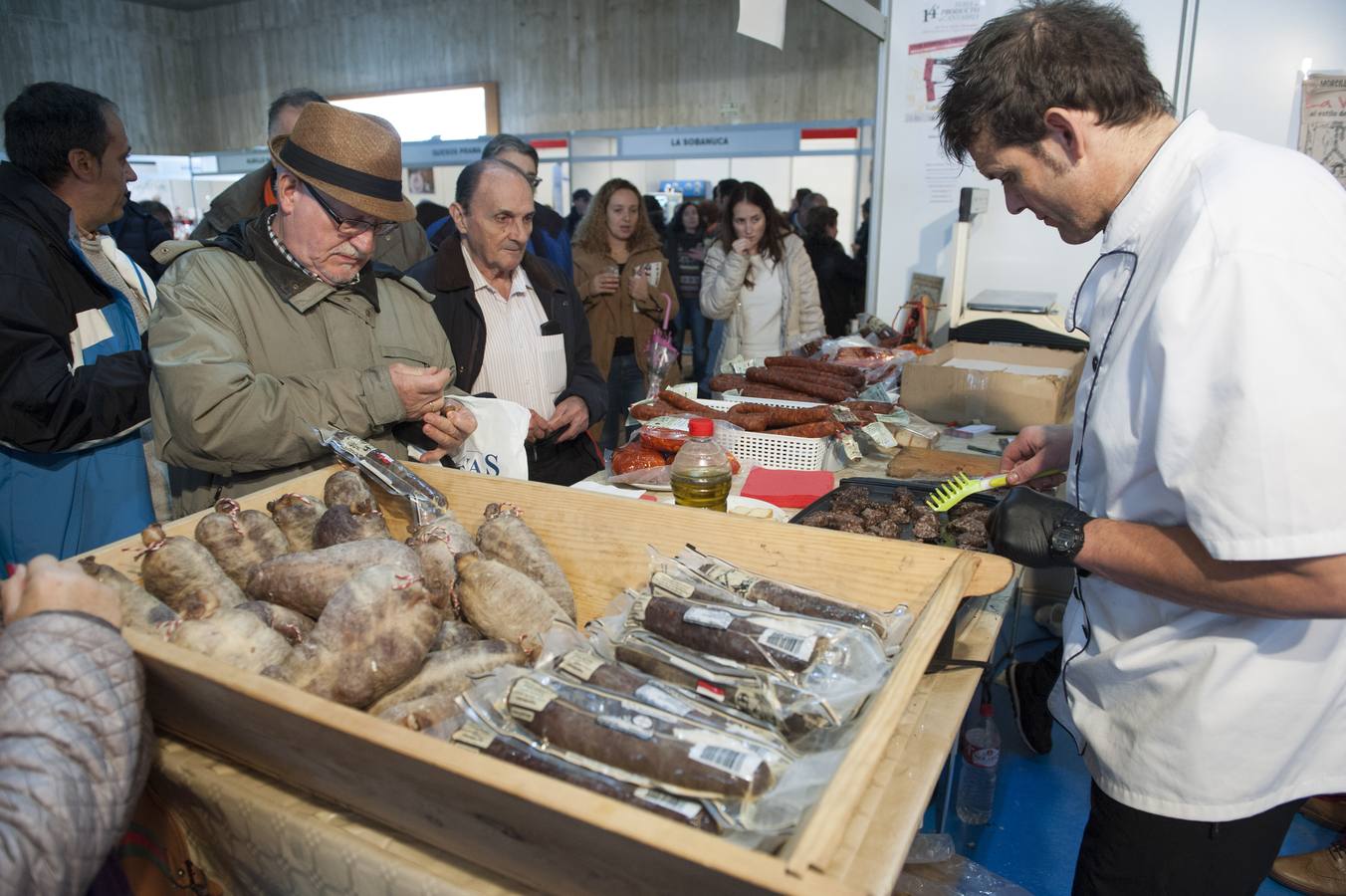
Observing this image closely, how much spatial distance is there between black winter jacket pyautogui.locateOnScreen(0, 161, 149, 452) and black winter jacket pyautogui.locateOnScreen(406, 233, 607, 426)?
99cm

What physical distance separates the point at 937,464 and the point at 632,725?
213 cm

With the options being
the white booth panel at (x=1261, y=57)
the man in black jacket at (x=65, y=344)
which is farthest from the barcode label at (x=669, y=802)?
the white booth panel at (x=1261, y=57)

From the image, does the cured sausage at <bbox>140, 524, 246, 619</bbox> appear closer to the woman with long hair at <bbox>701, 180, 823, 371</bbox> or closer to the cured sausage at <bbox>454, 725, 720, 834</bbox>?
the cured sausage at <bbox>454, 725, 720, 834</bbox>

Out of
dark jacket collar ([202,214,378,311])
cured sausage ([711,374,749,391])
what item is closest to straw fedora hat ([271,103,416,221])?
dark jacket collar ([202,214,378,311])

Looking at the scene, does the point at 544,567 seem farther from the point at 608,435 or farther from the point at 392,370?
the point at 608,435

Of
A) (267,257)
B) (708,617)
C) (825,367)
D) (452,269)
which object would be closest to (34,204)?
(267,257)

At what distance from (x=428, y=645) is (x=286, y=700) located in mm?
297

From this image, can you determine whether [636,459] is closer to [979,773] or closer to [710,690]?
[979,773]

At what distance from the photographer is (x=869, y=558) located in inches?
58.0

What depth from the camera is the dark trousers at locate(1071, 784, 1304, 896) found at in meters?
1.38

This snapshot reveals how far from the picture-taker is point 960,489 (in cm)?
200

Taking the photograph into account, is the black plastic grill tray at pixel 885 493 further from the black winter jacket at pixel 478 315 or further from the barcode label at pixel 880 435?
the black winter jacket at pixel 478 315

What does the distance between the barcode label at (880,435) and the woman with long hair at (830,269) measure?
209 inches

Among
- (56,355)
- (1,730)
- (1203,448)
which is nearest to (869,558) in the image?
(1203,448)
